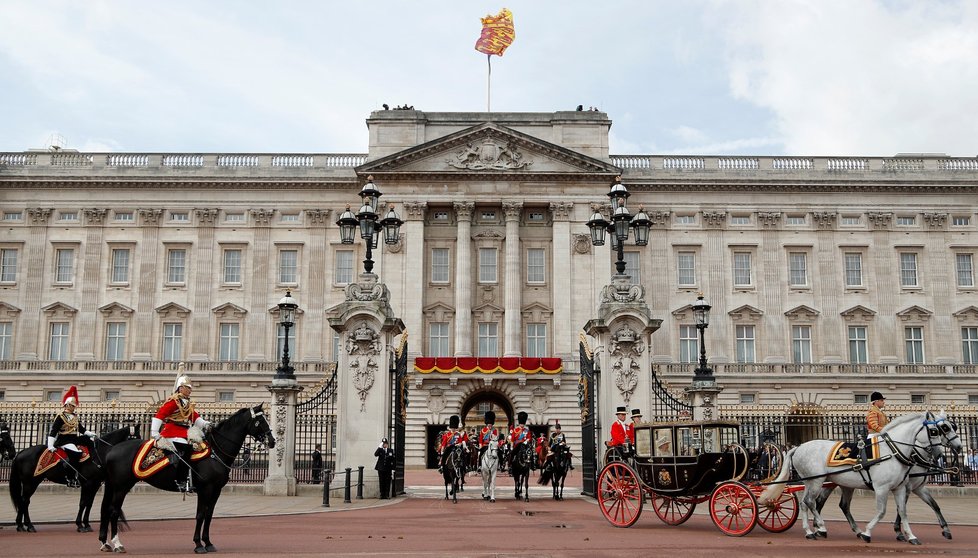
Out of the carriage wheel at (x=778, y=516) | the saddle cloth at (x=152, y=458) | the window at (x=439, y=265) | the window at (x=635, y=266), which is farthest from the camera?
the window at (x=635, y=266)

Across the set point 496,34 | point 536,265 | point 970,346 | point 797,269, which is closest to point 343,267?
point 536,265

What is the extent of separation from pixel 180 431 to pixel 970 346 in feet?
164

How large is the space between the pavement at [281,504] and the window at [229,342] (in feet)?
82.6

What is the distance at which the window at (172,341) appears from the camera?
50938mm

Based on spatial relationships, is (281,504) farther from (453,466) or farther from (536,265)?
(536,265)

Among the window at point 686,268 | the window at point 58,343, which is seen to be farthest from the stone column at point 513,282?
the window at point 58,343

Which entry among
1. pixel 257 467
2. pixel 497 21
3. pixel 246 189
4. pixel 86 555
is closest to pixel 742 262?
pixel 497 21

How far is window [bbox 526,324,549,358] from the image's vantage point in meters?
50.4

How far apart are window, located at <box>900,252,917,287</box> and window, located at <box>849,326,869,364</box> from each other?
3.78 m

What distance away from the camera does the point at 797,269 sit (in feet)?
171

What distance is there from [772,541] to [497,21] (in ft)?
144

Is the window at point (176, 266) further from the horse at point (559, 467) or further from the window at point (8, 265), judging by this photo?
the horse at point (559, 467)

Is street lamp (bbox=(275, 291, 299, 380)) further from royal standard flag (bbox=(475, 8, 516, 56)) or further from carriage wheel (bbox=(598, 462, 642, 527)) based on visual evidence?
royal standard flag (bbox=(475, 8, 516, 56))

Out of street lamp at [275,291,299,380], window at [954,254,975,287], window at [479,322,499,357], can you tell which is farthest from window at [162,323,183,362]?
window at [954,254,975,287]
